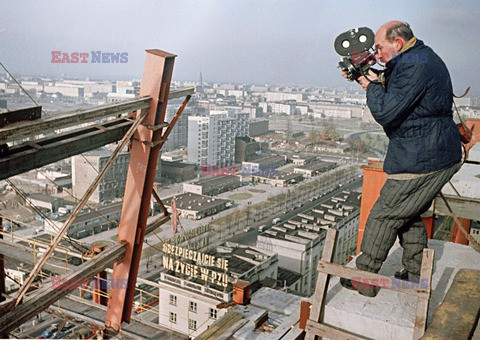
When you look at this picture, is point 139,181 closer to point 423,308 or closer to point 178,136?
point 423,308

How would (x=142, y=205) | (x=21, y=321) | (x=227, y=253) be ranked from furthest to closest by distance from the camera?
1. (x=227, y=253)
2. (x=142, y=205)
3. (x=21, y=321)

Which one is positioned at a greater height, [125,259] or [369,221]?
[369,221]

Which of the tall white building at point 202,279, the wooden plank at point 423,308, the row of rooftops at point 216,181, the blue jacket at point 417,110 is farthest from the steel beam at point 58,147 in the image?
the row of rooftops at point 216,181

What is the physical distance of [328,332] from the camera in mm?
1751

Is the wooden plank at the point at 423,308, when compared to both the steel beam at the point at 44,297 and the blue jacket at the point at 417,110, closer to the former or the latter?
the blue jacket at the point at 417,110

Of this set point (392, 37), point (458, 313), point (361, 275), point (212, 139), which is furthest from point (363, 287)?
point (212, 139)

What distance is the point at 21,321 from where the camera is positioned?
229cm

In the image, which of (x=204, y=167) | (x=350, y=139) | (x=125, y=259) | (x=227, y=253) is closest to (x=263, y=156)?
(x=204, y=167)

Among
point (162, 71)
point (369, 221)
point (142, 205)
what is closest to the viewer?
point (369, 221)

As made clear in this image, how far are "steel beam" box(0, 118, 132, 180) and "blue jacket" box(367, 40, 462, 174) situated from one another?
5.03 ft

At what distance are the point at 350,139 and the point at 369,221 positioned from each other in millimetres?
44355

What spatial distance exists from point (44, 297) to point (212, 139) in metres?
29.6

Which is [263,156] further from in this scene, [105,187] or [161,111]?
[161,111]

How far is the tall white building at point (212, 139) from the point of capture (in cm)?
3103
